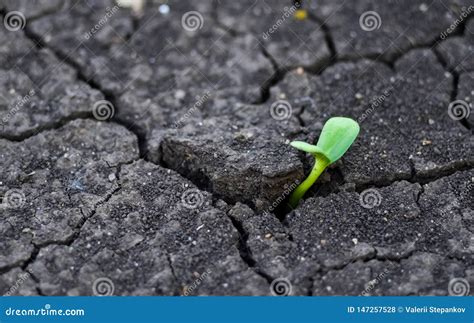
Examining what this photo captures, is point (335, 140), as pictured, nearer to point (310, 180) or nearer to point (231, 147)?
point (310, 180)

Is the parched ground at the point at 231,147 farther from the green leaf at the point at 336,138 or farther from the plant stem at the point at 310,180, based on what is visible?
the green leaf at the point at 336,138

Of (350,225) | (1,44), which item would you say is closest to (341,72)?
(350,225)

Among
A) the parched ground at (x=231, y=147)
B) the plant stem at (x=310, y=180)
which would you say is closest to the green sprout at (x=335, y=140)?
the plant stem at (x=310, y=180)

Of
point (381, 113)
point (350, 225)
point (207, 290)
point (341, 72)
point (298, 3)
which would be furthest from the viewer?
point (298, 3)

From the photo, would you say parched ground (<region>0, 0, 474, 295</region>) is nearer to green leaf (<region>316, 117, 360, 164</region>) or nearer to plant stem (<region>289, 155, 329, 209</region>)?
plant stem (<region>289, 155, 329, 209</region>)

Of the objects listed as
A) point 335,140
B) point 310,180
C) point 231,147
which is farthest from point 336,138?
point 231,147

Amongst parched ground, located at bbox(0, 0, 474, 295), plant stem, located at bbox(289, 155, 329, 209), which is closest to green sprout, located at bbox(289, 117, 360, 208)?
plant stem, located at bbox(289, 155, 329, 209)

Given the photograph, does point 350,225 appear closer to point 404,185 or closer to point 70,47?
point 404,185
